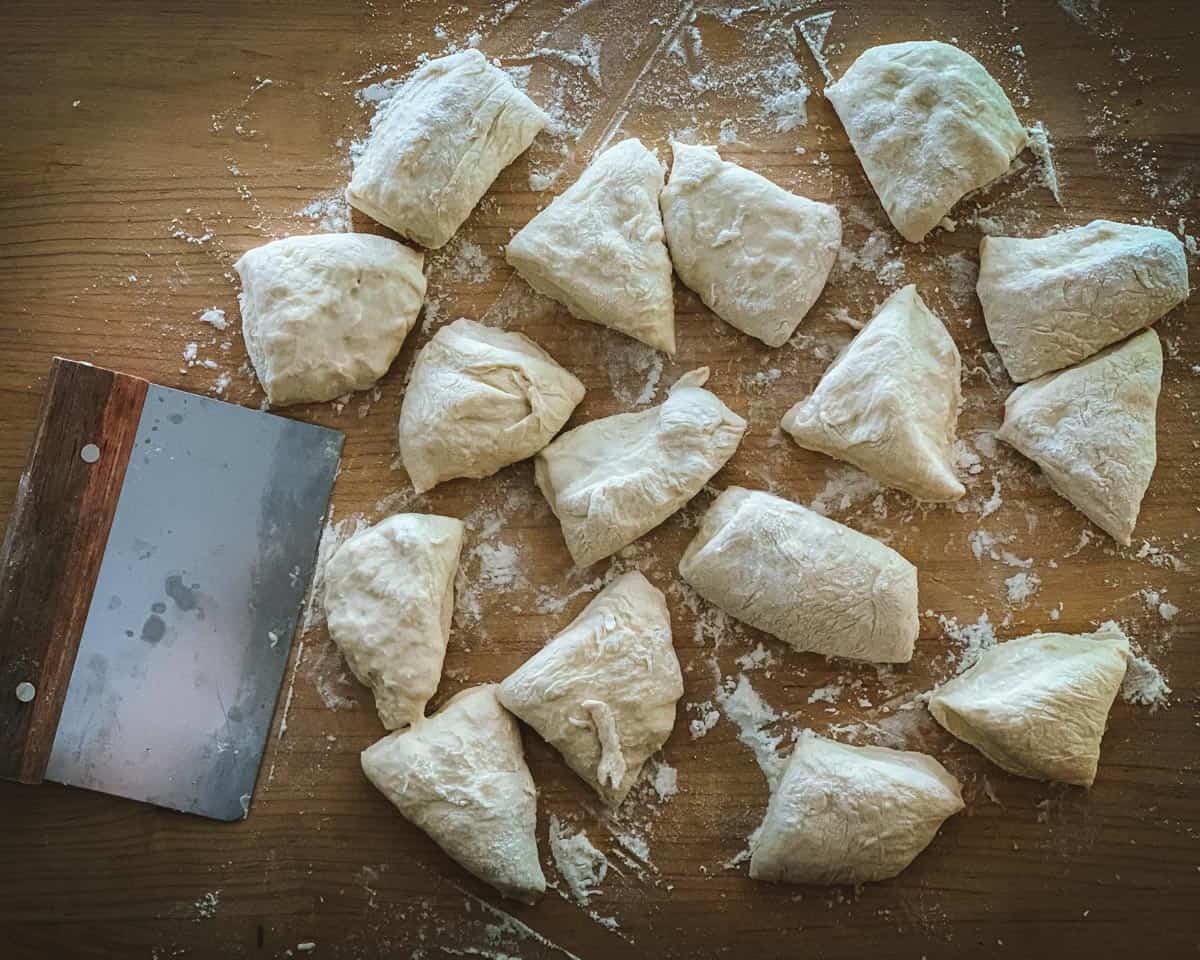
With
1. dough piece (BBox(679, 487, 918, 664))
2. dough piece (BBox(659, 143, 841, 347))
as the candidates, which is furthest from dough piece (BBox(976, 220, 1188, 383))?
dough piece (BBox(679, 487, 918, 664))

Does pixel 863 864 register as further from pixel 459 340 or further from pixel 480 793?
pixel 459 340

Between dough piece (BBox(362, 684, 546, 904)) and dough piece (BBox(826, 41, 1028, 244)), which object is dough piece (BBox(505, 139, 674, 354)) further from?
dough piece (BBox(362, 684, 546, 904))

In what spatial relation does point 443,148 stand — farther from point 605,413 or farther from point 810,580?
point 810,580

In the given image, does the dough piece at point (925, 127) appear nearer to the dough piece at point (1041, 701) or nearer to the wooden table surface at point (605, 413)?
the wooden table surface at point (605, 413)

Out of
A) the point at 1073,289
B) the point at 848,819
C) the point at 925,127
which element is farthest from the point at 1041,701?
the point at 925,127

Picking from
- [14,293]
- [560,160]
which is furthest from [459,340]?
[14,293]
